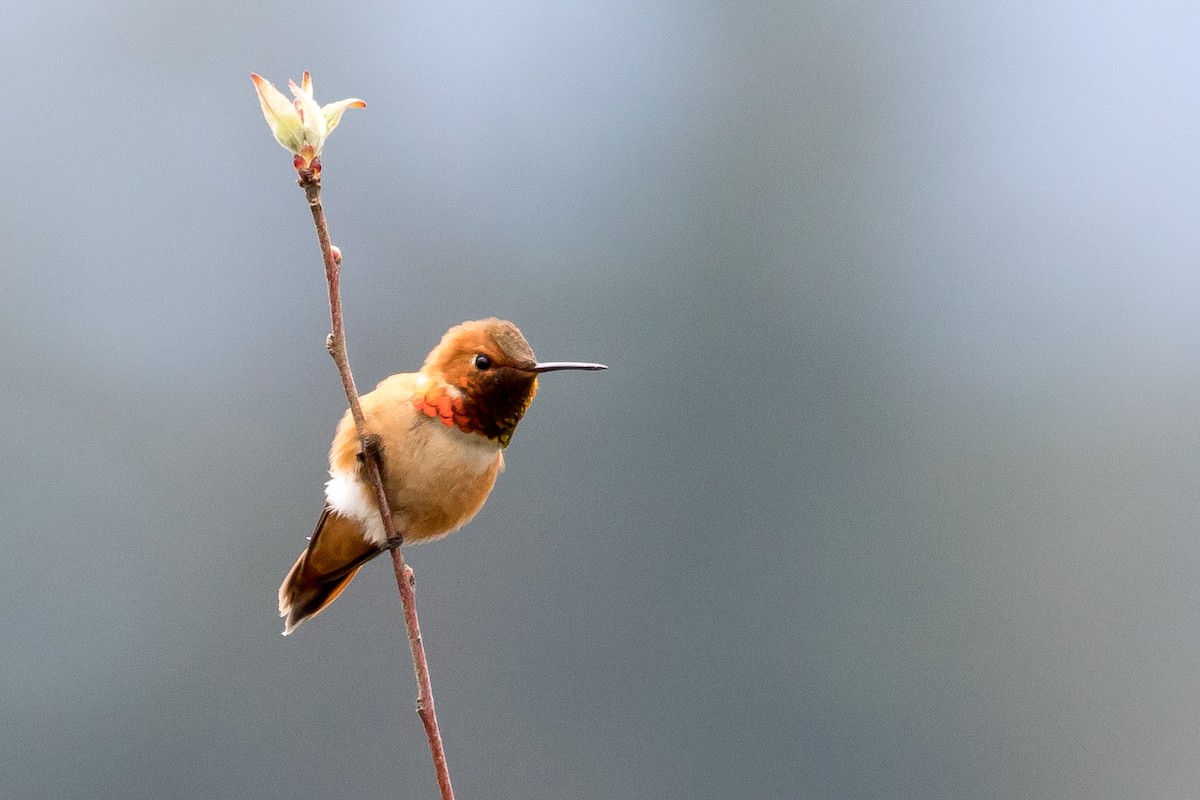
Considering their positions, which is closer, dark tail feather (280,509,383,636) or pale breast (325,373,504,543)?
pale breast (325,373,504,543)

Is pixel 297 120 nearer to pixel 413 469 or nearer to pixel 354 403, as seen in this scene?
pixel 354 403

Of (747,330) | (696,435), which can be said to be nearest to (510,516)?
(696,435)

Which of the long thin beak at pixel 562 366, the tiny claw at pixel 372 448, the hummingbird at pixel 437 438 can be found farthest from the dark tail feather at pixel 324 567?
the long thin beak at pixel 562 366

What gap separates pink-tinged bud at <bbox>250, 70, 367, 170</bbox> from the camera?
1.03m

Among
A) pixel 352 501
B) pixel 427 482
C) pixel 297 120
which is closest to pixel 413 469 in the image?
pixel 427 482

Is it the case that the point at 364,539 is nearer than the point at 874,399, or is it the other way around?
the point at 364,539

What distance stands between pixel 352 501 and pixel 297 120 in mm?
771

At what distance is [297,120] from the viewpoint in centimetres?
104

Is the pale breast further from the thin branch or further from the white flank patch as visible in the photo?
the thin branch

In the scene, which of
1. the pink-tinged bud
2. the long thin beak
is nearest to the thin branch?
the pink-tinged bud

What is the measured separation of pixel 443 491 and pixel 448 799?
643 millimetres

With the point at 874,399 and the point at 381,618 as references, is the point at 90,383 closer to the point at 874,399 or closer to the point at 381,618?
the point at 381,618

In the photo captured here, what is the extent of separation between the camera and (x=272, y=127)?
3.41ft

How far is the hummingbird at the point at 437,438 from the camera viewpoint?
1.57m
